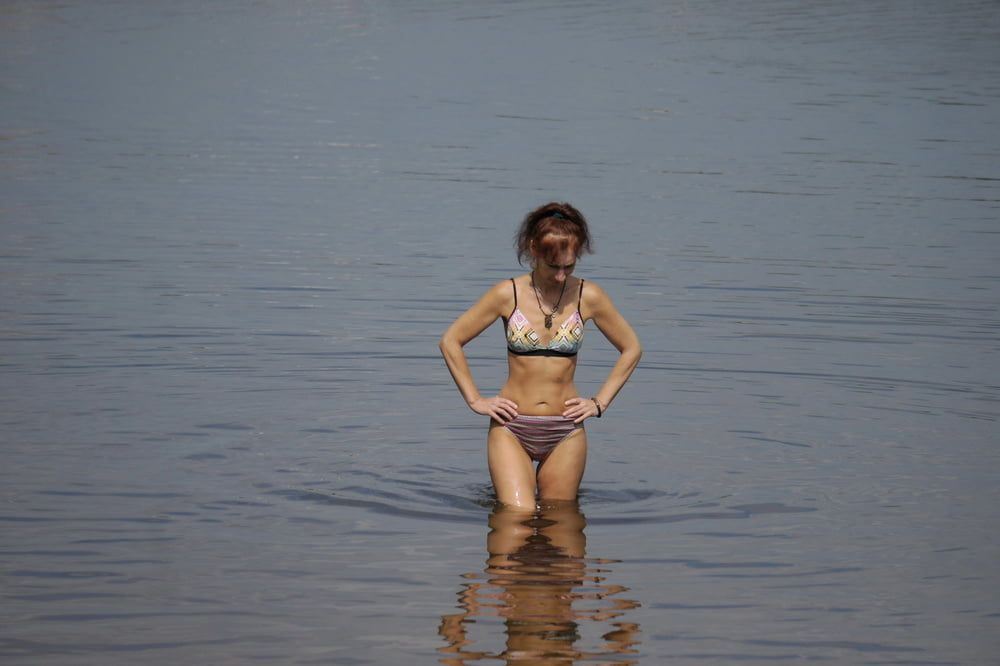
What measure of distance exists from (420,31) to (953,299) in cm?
3456

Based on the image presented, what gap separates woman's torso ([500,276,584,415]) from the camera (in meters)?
10.2

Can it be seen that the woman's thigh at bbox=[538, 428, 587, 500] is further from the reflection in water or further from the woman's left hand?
the woman's left hand

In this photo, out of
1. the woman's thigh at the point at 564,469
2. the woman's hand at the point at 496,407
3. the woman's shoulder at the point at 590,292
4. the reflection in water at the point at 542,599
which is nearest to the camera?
the reflection in water at the point at 542,599

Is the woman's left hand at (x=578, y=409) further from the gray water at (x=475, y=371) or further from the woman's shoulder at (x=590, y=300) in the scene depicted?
the gray water at (x=475, y=371)

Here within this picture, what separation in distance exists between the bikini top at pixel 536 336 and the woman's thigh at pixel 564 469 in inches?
21.3

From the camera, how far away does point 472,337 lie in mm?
10125

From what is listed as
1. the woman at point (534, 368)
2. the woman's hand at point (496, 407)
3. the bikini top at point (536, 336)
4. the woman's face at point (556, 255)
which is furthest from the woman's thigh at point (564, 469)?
the woman's face at point (556, 255)

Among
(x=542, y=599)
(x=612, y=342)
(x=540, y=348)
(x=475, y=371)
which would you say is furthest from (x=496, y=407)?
(x=475, y=371)

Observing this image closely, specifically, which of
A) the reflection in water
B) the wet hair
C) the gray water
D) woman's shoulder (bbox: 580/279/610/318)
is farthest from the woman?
the gray water

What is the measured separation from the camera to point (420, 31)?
51188 millimetres

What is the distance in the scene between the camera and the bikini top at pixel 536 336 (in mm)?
10148

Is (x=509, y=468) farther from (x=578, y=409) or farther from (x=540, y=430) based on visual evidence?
(x=578, y=409)

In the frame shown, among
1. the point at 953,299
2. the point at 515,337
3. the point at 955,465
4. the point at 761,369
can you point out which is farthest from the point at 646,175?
the point at 515,337

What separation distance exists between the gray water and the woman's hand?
686mm
